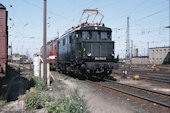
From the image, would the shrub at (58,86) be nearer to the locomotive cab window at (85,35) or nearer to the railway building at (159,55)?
the locomotive cab window at (85,35)

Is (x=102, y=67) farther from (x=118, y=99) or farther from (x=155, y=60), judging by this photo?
(x=155, y=60)

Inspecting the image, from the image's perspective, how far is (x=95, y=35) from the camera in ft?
41.3

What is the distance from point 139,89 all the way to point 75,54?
5086 mm

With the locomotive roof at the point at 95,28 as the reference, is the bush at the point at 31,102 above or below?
below

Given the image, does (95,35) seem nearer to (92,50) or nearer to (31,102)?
(92,50)

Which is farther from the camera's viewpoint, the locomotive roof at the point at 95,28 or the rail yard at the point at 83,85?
the locomotive roof at the point at 95,28

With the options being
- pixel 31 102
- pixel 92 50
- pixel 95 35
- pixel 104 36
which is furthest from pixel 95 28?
pixel 31 102

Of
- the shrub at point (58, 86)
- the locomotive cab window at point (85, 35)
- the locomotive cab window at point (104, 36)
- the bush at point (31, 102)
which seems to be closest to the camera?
the bush at point (31, 102)

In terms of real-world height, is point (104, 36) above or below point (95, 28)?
below

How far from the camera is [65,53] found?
15516 millimetres

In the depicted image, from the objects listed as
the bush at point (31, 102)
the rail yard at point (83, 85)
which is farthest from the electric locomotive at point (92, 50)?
the bush at point (31, 102)

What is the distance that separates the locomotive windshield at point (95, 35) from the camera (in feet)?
40.6

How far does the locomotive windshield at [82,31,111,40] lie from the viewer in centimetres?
1238

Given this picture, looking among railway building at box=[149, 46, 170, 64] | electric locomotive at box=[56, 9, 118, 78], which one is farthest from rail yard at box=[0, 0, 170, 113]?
railway building at box=[149, 46, 170, 64]
